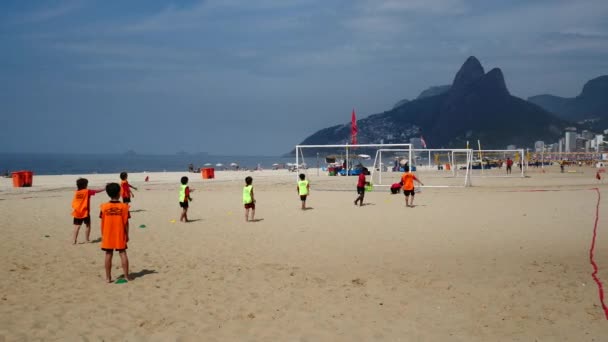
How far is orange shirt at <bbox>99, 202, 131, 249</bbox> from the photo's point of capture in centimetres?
661

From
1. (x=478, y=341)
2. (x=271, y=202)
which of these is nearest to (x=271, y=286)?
(x=478, y=341)

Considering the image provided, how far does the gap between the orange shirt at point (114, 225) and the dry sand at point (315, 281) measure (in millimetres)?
579

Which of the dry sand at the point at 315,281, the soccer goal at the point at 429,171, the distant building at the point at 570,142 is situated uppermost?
the distant building at the point at 570,142

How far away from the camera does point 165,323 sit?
5227 mm

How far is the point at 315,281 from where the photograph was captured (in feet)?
22.5

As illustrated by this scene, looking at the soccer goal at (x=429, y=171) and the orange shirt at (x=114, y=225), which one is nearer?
the orange shirt at (x=114, y=225)

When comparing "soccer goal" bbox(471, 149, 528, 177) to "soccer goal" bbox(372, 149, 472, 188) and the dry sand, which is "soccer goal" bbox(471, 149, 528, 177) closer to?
"soccer goal" bbox(372, 149, 472, 188)

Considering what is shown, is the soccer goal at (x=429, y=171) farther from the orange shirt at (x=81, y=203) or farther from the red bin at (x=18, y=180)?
the red bin at (x=18, y=180)

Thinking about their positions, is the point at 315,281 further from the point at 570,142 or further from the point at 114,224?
the point at 570,142

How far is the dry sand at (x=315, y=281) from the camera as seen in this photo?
5.06 meters

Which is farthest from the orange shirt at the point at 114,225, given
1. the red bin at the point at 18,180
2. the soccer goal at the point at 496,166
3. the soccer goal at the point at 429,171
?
the soccer goal at the point at 496,166

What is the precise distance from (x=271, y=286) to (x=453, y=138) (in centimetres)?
20269

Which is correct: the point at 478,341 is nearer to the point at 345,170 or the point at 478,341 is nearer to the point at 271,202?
the point at 271,202

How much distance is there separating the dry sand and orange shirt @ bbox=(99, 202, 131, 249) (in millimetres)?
579
